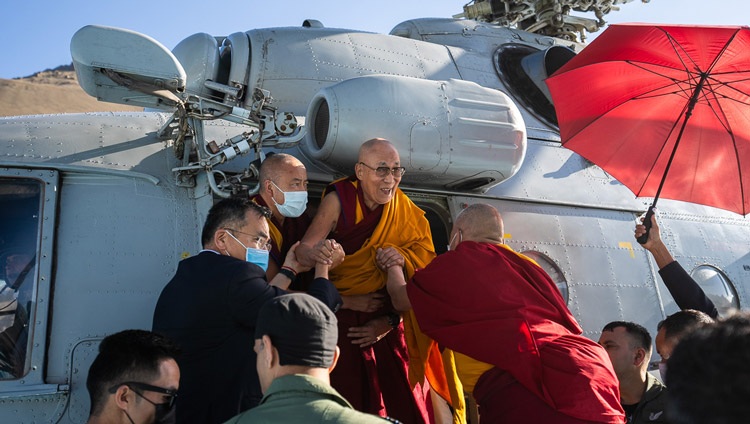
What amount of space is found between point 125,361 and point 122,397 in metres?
0.15

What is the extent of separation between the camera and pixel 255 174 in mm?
4840

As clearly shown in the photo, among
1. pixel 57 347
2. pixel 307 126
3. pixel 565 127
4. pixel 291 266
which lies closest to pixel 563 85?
pixel 565 127

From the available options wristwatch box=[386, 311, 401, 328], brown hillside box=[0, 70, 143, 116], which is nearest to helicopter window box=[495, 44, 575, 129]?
wristwatch box=[386, 311, 401, 328]

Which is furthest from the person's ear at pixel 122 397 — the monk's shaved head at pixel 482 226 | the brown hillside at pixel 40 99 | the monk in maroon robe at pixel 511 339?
the brown hillside at pixel 40 99

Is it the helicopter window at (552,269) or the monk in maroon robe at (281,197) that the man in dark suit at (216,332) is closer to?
the monk in maroon robe at (281,197)

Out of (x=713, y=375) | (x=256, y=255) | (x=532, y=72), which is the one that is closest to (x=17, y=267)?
(x=256, y=255)

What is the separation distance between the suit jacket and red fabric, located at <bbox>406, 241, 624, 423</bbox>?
3.05ft

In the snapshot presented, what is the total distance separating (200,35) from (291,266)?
2.88 m

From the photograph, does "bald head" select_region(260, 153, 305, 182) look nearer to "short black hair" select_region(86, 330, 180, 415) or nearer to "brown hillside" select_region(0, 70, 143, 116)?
"short black hair" select_region(86, 330, 180, 415)

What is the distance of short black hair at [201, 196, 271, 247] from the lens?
3.88m

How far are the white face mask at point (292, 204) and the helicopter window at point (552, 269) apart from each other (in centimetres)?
197

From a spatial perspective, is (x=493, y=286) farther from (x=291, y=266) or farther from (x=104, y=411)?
Result: (x=104, y=411)

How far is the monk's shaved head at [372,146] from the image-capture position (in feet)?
15.6

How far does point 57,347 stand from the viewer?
4027 millimetres
